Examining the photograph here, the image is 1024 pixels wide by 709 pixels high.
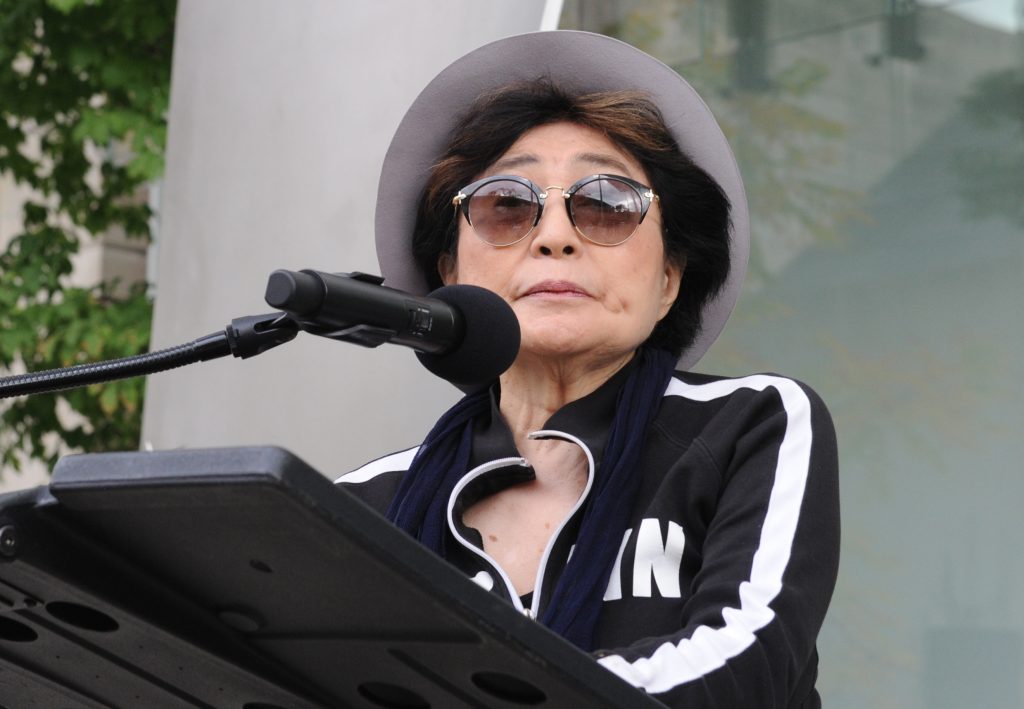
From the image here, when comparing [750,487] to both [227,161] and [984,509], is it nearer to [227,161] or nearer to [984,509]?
[984,509]

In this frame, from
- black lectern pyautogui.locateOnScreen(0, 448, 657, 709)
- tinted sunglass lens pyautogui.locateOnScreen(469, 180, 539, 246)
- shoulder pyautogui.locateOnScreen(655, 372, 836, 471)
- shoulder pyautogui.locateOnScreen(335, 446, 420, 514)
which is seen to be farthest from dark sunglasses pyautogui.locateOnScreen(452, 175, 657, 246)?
black lectern pyautogui.locateOnScreen(0, 448, 657, 709)

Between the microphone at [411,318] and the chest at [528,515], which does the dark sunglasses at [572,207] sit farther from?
the microphone at [411,318]

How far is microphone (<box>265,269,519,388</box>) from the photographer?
1296 millimetres

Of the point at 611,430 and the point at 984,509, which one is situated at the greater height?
the point at 611,430

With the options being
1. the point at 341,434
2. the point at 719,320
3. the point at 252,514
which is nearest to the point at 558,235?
the point at 719,320

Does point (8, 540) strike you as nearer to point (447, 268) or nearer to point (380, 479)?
point (380, 479)

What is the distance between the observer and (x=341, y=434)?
396 centimetres

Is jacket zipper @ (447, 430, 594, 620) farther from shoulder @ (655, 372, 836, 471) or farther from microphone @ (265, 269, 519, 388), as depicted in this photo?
microphone @ (265, 269, 519, 388)

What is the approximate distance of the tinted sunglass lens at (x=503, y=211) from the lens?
2.34m

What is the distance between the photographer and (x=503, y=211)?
7.79 ft

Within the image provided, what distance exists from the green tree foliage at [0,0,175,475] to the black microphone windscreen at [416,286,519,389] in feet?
15.2

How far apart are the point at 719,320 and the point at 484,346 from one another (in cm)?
126

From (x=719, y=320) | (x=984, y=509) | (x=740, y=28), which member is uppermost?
(x=740, y=28)

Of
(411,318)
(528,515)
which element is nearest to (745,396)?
(528,515)
